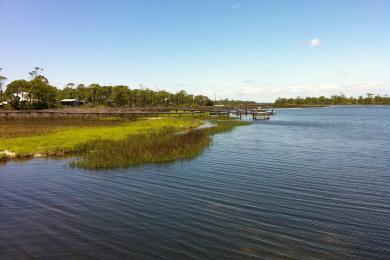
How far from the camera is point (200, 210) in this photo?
57.5 ft

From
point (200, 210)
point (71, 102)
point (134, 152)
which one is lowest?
point (200, 210)

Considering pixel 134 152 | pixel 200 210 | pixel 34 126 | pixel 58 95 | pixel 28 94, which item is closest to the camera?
pixel 200 210

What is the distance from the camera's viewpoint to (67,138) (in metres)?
43.6

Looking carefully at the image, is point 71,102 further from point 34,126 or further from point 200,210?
point 200,210

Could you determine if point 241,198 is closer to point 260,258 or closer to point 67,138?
point 260,258

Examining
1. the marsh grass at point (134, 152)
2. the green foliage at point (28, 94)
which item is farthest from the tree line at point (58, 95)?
the marsh grass at point (134, 152)

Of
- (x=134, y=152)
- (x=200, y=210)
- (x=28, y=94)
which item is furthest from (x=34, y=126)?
(x=28, y=94)

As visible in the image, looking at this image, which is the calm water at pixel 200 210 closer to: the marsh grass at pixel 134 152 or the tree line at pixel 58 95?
the marsh grass at pixel 134 152

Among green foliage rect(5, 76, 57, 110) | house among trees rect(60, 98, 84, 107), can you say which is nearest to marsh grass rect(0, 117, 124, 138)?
green foliage rect(5, 76, 57, 110)

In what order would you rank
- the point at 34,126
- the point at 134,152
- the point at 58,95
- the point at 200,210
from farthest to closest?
the point at 58,95, the point at 34,126, the point at 134,152, the point at 200,210

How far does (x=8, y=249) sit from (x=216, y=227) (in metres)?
8.31

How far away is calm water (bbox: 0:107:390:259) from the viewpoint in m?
13.1

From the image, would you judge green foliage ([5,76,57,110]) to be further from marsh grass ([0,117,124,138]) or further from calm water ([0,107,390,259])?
calm water ([0,107,390,259])

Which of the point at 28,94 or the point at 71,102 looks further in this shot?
the point at 71,102
